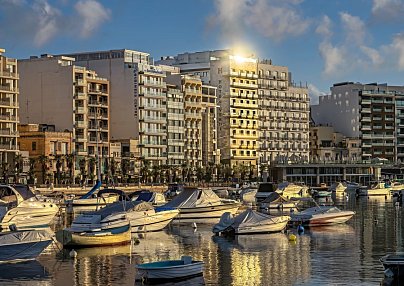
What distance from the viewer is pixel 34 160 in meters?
145

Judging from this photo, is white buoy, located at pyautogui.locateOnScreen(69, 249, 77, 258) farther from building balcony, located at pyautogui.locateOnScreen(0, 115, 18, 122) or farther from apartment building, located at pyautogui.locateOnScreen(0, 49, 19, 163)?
building balcony, located at pyautogui.locateOnScreen(0, 115, 18, 122)

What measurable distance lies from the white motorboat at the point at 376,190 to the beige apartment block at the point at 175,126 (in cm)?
4235

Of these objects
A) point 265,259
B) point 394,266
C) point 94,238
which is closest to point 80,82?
point 94,238

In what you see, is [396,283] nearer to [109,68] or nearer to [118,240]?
[118,240]

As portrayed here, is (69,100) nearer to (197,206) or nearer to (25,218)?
(197,206)

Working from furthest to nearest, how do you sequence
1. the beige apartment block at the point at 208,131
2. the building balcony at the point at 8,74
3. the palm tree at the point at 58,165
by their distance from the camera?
the beige apartment block at the point at 208,131 → the palm tree at the point at 58,165 → the building balcony at the point at 8,74

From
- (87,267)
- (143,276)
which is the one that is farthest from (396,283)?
(87,267)

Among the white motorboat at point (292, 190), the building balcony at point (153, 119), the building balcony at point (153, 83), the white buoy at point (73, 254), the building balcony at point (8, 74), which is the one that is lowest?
the white buoy at point (73, 254)

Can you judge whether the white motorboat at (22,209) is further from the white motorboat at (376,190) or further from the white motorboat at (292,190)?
the white motorboat at (376,190)

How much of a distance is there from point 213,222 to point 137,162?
89125 millimetres

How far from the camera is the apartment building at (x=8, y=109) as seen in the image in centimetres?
13950

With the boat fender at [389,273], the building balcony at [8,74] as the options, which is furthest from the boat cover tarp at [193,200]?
the building balcony at [8,74]

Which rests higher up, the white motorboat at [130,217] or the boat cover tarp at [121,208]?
the boat cover tarp at [121,208]

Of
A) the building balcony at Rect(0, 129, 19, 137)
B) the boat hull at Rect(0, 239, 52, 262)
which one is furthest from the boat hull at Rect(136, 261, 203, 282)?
the building balcony at Rect(0, 129, 19, 137)
